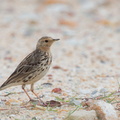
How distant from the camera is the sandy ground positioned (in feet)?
22.9

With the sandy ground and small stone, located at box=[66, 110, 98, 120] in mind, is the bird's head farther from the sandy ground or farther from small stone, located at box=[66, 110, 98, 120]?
small stone, located at box=[66, 110, 98, 120]

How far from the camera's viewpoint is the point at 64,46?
38.4ft

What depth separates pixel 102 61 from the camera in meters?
10.2

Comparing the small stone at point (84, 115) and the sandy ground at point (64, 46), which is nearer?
the small stone at point (84, 115)

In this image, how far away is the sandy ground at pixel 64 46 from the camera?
6984mm

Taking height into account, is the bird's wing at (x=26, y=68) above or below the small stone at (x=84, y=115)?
above

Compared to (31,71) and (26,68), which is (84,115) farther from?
(26,68)

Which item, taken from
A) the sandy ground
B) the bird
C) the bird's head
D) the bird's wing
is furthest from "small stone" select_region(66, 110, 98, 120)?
the bird's head

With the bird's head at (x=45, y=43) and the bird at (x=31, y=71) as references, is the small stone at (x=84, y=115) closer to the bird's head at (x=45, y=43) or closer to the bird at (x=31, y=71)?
the bird at (x=31, y=71)

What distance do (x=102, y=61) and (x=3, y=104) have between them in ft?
13.5

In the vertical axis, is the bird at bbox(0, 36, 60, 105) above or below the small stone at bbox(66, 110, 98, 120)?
above

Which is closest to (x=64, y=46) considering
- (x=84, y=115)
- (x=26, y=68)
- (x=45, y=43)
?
(x=45, y=43)

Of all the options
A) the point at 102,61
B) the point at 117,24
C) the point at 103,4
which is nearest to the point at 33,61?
the point at 102,61

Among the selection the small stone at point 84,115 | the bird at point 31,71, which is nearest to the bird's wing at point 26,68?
the bird at point 31,71
